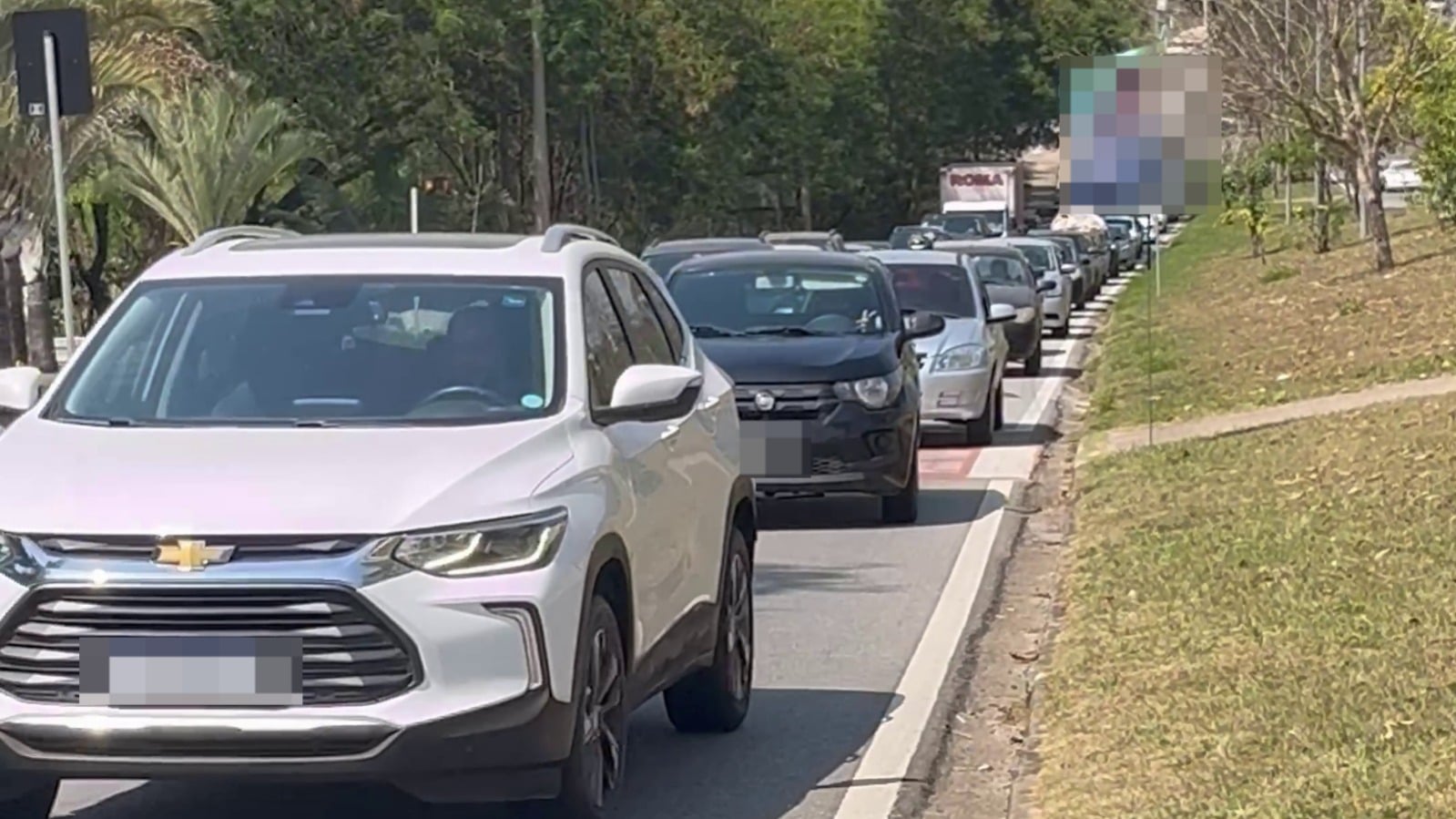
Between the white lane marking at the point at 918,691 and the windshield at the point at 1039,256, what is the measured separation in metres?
21.6

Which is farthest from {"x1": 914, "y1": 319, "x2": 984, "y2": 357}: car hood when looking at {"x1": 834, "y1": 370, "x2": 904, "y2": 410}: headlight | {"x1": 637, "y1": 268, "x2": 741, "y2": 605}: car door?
{"x1": 637, "y1": 268, "x2": 741, "y2": 605}: car door

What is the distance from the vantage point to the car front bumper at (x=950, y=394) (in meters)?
19.0

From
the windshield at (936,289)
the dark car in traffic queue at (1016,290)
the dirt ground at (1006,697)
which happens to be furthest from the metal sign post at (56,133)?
the dark car in traffic queue at (1016,290)

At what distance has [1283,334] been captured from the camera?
26281 millimetres

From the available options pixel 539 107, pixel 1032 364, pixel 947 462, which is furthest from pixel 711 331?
pixel 539 107

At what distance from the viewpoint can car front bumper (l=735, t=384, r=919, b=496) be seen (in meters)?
14.3

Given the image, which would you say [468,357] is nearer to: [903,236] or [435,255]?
[435,255]

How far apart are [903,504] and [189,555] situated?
9.05 m

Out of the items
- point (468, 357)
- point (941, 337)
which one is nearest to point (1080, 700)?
point (468, 357)

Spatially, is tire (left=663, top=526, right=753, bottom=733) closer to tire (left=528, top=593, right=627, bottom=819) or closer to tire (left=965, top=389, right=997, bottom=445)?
tire (left=528, top=593, right=627, bottom=819)

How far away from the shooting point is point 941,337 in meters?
19.3

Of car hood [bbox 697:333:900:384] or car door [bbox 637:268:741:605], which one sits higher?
car door [bbox 637:268:741:605]

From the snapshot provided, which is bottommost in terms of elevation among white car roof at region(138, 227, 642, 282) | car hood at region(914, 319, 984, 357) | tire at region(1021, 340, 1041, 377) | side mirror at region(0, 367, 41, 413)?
tire at region(1021, 340, 1041, 377)

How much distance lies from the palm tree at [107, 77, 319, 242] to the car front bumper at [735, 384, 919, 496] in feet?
52.3
